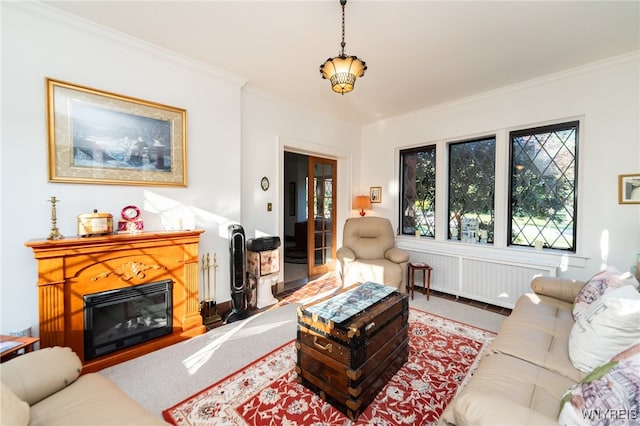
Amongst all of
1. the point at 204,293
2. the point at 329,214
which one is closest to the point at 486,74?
the point at 329,214

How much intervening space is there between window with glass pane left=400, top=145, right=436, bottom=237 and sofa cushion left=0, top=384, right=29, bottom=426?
433 cm

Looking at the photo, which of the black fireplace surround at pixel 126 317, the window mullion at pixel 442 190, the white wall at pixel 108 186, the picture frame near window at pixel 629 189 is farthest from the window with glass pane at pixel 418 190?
the black fireplace surround at pixel 126 317

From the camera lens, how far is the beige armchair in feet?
11.5

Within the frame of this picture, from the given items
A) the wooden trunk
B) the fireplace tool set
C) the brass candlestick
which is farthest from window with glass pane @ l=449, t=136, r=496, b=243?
the brass candlestick

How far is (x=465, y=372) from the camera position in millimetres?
2074

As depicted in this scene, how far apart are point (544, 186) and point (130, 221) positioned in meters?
4.65

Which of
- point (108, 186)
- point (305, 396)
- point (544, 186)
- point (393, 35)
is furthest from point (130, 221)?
point (544, 186)

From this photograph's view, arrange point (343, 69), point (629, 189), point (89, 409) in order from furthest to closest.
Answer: point (629, 189) < point (343, 69) < point (89, 409)

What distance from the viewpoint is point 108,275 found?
86.0 inches

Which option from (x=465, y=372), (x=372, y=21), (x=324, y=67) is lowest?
(x=465, y=372)

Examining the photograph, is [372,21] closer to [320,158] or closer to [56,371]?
[320,158]

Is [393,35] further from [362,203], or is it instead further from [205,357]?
[205,357]

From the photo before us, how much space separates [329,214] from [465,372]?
10.7 feet

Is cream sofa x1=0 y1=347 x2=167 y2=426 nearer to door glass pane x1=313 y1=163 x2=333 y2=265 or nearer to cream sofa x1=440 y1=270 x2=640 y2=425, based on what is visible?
cream sofa x1=440 y1=270 x2=640 y2=425
